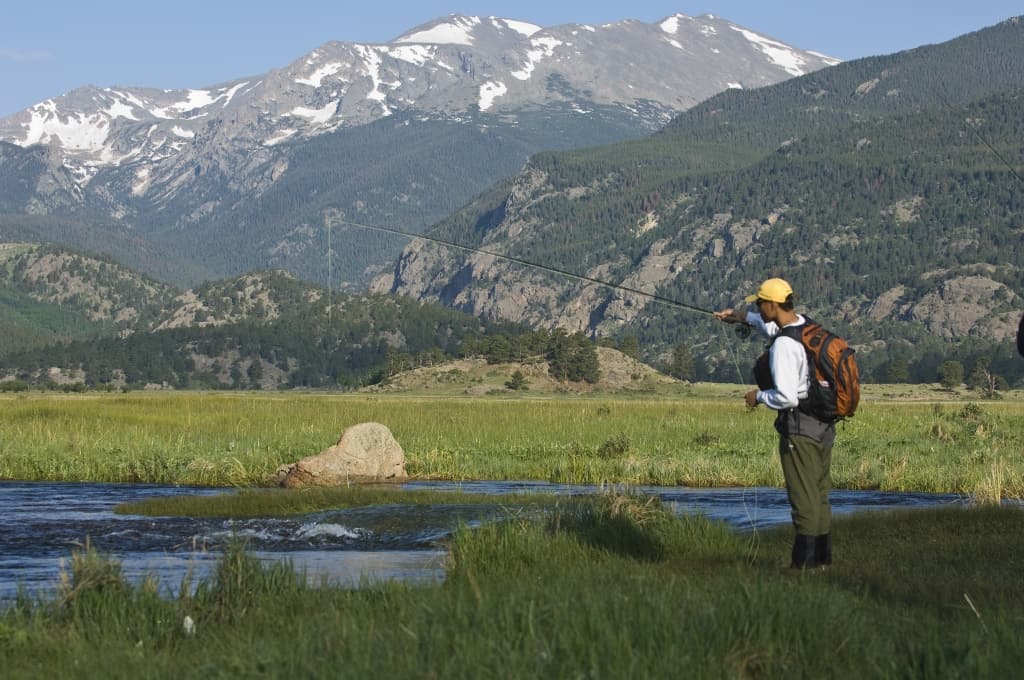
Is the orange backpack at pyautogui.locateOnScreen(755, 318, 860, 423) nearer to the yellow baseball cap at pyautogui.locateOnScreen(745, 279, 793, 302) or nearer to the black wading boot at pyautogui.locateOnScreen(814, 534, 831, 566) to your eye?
the yellow baseball cap at pyautogui.locateOnScreen(745, 279, 793, 302)

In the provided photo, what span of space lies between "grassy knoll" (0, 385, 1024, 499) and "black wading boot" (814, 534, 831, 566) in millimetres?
10291

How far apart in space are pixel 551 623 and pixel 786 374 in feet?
13.7

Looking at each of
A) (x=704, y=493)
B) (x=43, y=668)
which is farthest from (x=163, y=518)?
(x=43, y=668)

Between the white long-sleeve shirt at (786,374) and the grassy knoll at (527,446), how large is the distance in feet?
36.6

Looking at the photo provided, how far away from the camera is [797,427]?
559 inches

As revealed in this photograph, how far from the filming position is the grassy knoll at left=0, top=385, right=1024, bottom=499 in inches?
1349

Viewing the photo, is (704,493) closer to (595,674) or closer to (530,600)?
(530,600)

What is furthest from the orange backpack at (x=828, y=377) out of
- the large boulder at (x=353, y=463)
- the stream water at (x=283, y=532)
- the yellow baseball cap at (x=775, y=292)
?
the large boulder at (x=353, y=463)

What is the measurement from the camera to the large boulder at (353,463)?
33.4m

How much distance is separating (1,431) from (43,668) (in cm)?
3665

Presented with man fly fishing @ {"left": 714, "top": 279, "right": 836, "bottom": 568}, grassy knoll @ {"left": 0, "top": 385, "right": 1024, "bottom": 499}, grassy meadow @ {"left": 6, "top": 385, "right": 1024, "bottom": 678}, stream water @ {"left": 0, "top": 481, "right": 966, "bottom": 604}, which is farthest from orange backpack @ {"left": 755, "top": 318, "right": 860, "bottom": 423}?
grassy knoll @ {"left": 0, "top": 385, "right": 1024, "bottom": 499}

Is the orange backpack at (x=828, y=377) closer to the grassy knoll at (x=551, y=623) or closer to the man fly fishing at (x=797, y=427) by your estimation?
the man fly fishing at (x=797, y=427)

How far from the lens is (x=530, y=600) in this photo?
1166cm

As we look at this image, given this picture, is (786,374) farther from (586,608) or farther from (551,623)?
(551,623)
